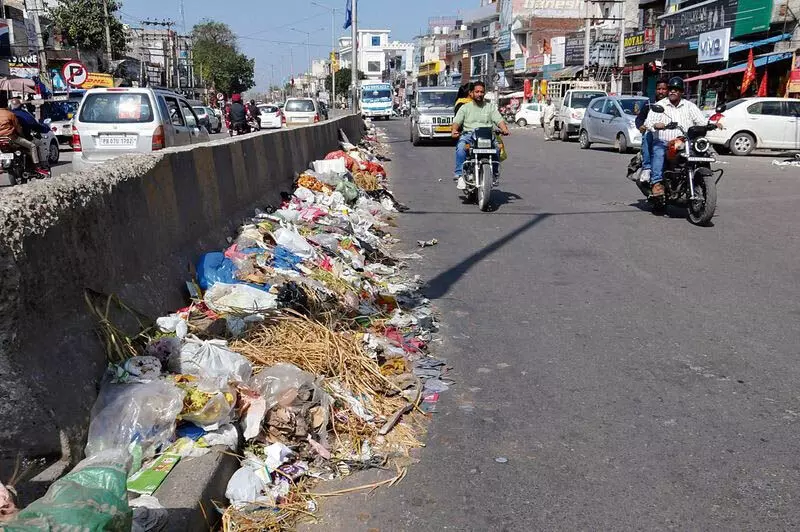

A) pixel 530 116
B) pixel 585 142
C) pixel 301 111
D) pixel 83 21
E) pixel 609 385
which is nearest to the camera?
pixel 609 385

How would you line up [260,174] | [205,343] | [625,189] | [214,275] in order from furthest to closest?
1. [625,189]
2. [260,174]
3. [214,275]
4. [205,343]

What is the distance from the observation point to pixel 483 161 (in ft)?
36.3

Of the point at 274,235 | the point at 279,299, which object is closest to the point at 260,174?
the point at 274,235

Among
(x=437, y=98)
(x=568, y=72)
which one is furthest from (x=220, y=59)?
(x=437, y=98)

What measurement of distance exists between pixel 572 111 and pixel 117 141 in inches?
795

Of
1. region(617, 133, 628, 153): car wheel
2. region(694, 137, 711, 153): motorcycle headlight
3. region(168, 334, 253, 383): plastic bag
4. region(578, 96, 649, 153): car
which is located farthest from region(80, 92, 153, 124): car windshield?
region(617, 133, 628, 153): car wheel

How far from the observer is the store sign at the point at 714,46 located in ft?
98.5

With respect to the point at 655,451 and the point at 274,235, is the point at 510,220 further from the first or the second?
the point at 655,451

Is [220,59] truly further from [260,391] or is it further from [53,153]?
[260,391]

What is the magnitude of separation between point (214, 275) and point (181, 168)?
3.14 feet

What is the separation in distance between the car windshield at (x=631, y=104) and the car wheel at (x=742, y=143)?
2891mm

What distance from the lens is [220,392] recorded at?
3510mm

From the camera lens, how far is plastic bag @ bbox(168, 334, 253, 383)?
150 inches

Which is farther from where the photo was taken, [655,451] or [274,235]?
[274,235]
